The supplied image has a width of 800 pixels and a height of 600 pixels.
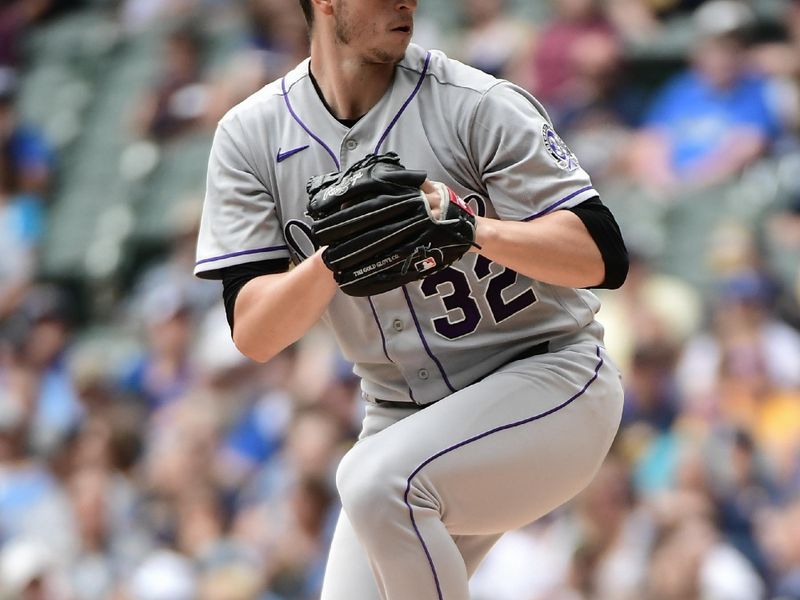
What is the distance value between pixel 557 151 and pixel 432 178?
0.25 m

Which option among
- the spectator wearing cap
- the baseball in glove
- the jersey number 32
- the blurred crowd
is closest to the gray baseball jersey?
the jersey number 32

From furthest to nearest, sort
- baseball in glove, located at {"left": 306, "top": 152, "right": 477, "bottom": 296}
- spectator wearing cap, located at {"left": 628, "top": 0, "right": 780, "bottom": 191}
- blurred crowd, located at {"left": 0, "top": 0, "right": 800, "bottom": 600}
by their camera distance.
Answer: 1. spectator wearing cap, located at {"left": 628, "top": 0, "right": 780, "bottom": 191}
2. blurred crowd, located at {"left": 0, "top": 0, "right": 800, "bottom": 600}
3. baseball in glove, located at {"left": 306, "top": 152, "right": 477, "bottom": 296}

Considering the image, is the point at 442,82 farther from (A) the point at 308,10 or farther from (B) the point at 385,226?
(B) the point at 385,226

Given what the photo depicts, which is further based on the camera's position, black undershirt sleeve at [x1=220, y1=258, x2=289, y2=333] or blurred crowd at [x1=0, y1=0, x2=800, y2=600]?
blurred crowd at [x1=0, y1=0, x2=800, y2=600]

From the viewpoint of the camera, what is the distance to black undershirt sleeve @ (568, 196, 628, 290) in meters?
2.69

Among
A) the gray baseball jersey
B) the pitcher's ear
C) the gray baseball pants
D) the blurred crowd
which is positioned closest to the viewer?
the gray baseball pants

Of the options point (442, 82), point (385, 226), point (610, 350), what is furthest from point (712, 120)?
point (385, 226)

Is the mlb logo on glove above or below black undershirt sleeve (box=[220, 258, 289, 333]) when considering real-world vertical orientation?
above

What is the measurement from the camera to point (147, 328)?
7375 mm

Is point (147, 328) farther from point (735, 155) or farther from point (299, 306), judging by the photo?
point (299, 306)

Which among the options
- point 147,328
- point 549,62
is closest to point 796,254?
point 549,62

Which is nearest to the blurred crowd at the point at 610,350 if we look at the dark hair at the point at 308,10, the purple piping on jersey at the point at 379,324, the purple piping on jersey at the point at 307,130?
the purple piping on jersey at the point at 379,324

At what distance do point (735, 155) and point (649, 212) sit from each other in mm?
426

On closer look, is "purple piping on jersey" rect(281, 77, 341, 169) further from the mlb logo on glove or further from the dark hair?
the mlb logo on glove
